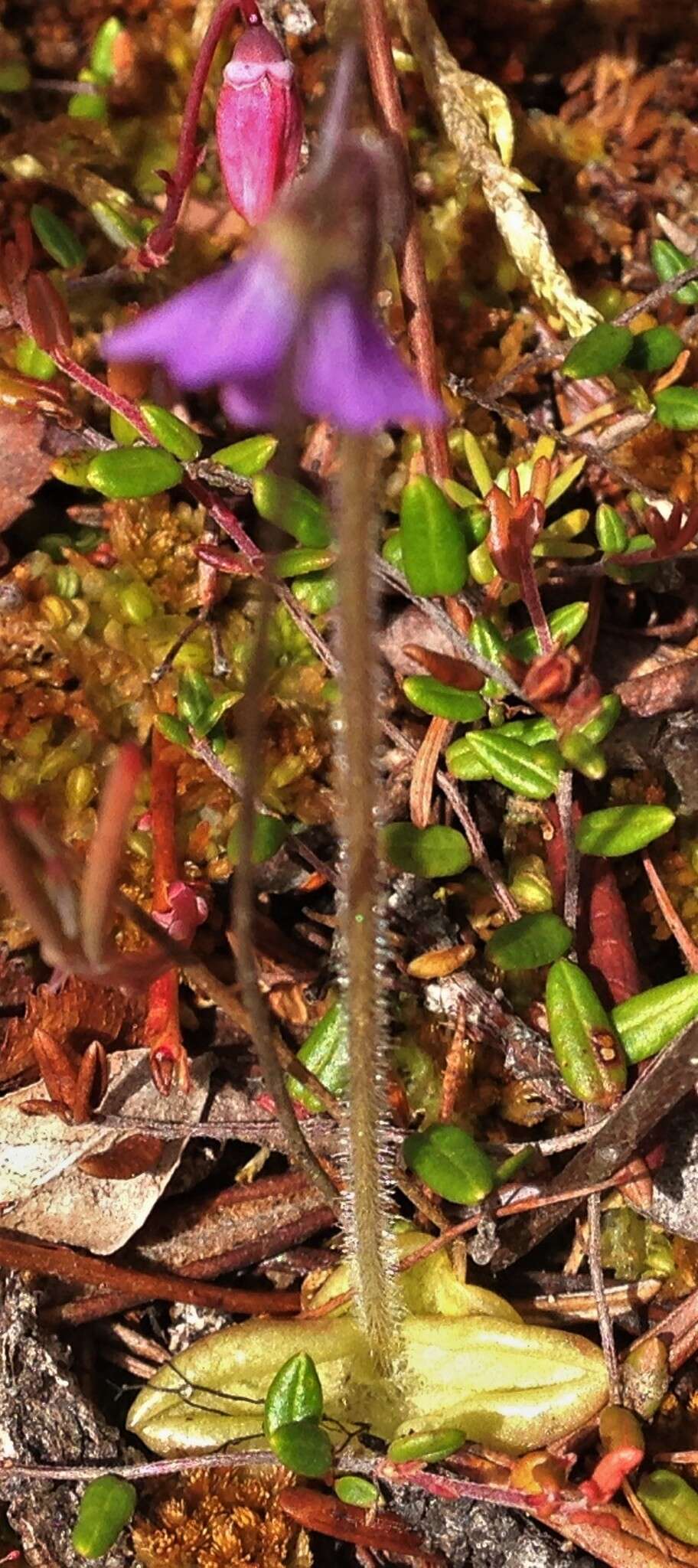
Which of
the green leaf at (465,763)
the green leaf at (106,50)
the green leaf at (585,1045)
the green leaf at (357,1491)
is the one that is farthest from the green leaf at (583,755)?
the green leaf at (106,50)

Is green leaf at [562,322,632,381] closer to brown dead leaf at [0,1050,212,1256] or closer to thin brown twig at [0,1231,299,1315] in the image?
brown dead leaf at [0,1050,212,1256]

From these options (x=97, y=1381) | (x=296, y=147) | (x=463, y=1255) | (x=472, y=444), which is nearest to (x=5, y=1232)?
(x=97, y=1381)

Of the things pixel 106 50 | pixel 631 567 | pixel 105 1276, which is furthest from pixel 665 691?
pixel 106 50

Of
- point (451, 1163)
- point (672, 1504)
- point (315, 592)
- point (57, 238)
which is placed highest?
point (57, 238)

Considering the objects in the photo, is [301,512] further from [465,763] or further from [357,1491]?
[357,1491]

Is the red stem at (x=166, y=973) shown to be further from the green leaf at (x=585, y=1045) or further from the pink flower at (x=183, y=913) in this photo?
the green leaf at (x=585, y=1045)

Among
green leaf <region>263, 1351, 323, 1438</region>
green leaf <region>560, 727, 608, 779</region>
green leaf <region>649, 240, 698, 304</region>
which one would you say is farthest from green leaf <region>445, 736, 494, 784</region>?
green leaf <region>649, 240, 698, 304</region>
